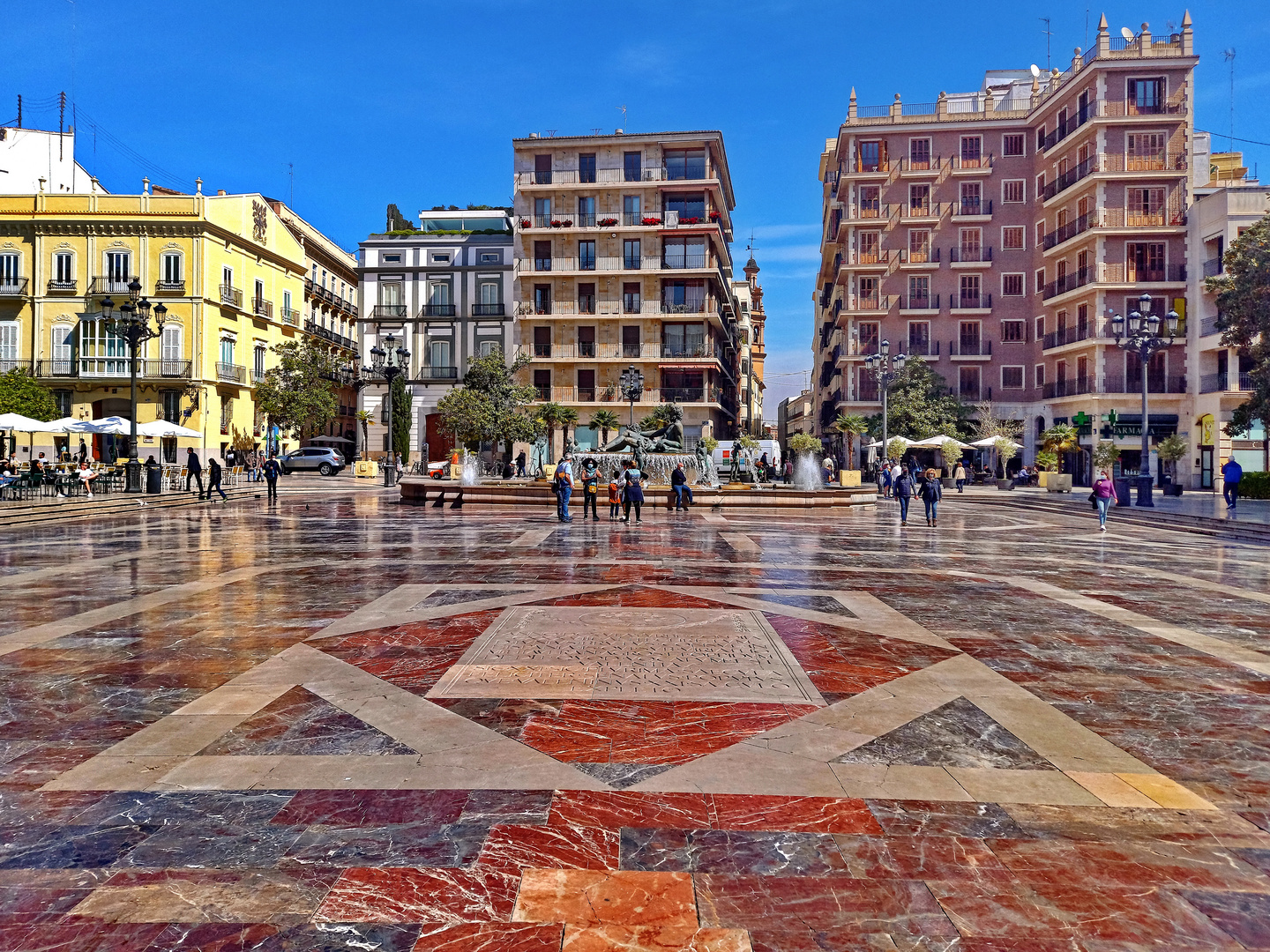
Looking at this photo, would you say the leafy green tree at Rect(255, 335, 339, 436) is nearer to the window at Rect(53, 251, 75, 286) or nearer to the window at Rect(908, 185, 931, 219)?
the window at Rect(53, 251, 75, 286)

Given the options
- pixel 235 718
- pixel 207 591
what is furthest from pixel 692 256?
pixel 235 718

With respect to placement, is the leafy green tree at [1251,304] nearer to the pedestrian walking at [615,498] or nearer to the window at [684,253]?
the pedestrian walking at [615,498]

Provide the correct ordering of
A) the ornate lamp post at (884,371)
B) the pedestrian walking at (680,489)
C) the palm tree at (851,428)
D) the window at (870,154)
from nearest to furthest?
1. the pedestrian walking at (680,489)
2. the ornate lamp post at (884,371)
3. the palm tree at (851,428)
4. the window at (870,154)

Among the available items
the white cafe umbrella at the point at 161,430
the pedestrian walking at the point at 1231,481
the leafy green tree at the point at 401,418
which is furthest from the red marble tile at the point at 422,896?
the leafy green tree at the point at 401,418

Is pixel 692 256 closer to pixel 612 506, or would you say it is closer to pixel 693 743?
pixel 612 506

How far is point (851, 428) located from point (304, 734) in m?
38.1

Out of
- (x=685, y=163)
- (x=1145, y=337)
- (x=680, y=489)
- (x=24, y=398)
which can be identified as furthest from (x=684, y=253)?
(x=24, y=398)

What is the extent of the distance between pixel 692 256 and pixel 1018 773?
43.2 m

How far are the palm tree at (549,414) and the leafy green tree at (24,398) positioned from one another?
20.6m

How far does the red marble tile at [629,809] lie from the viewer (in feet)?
10.5

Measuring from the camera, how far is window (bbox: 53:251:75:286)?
124ft

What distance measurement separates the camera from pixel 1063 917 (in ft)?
8.50

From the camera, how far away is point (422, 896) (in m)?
2.68

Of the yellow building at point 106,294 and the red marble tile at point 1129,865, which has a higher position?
the yellow building at point 106,294
